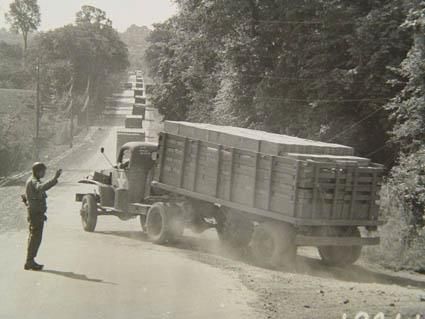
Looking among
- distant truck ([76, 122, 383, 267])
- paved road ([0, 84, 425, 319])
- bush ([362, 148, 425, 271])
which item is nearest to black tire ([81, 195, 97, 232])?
paved road ([0, 84, 425, 319])

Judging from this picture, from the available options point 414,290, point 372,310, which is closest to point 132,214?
point 414,290

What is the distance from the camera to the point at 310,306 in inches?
382

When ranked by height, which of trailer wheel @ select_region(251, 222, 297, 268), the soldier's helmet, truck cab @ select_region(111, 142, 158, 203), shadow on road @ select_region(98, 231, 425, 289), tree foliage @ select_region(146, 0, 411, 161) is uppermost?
tree foliage @ select_region(146, 0, 411, 161)

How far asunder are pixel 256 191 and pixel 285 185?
0.86 m

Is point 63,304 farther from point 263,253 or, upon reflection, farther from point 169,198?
point 169,198

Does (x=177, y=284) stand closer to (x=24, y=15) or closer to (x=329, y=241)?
(x=329, y=241)

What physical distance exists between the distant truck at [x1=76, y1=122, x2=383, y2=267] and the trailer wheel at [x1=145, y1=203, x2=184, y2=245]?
0.07ft

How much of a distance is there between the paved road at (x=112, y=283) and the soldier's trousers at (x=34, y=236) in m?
0.33

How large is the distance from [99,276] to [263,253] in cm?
368

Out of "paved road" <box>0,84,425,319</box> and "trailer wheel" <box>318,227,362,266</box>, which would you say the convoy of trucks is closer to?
"trailer wheel" <box>318,227,362,266</box>

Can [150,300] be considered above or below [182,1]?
below

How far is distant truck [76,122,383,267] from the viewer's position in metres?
12.8

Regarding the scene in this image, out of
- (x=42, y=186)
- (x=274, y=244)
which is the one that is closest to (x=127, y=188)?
(x=274, y=244)

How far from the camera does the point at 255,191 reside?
13.6 meters
